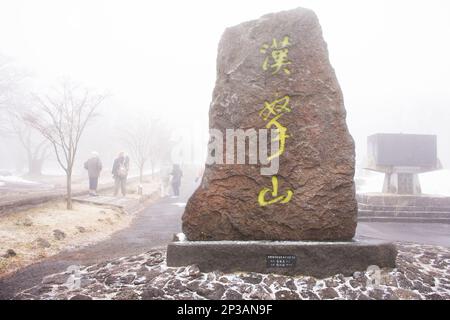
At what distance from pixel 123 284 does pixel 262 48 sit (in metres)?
3.66

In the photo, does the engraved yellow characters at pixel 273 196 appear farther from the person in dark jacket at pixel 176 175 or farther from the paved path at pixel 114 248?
the person in dark jacket at pixel 176 175

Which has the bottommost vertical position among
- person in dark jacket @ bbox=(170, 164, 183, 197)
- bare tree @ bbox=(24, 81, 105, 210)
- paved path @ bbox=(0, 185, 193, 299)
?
paved path @ bbox=(0, 185, 193, 299)

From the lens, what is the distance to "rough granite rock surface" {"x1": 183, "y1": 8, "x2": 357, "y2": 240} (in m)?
4.42

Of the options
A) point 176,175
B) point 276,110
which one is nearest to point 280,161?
point 276,110

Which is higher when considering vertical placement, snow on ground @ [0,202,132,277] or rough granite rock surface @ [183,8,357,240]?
rough granite rock surface @ [183,8,357,240]

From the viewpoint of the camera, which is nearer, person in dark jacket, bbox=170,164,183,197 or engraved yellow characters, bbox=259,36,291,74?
engraved yellow characters, bbox=259,36,291,74

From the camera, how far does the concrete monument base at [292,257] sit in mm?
4227

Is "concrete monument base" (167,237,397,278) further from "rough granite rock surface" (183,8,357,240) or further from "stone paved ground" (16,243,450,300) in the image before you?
"rough granite rock surface" (183,8,357,240)

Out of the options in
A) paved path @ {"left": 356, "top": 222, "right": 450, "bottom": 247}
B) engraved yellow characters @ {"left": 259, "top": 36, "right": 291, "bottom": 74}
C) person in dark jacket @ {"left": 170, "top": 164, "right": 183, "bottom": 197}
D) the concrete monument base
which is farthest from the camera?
person in dark jacket @ {"left": 170, "top": 164, "right": 183, "bottom": 197}

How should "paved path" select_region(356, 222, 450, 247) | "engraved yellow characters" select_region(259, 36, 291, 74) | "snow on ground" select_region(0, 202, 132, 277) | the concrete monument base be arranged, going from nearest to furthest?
Answer: the concrete monument base → "engraved yellow characters" select_region(259, 36, 291, 74) → "snow on ground" select_region(0, 202, 132, 277) → "paved path" select_region(356, 222, 450, 247)

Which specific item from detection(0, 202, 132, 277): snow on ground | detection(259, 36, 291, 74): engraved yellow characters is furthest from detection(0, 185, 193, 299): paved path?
detection(259, 36, 291, 74): engraved yellow characters

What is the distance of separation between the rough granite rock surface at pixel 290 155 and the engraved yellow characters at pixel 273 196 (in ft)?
0.16

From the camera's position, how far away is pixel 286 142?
450cm

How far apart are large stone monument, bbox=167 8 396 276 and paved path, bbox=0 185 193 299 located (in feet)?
6.54
